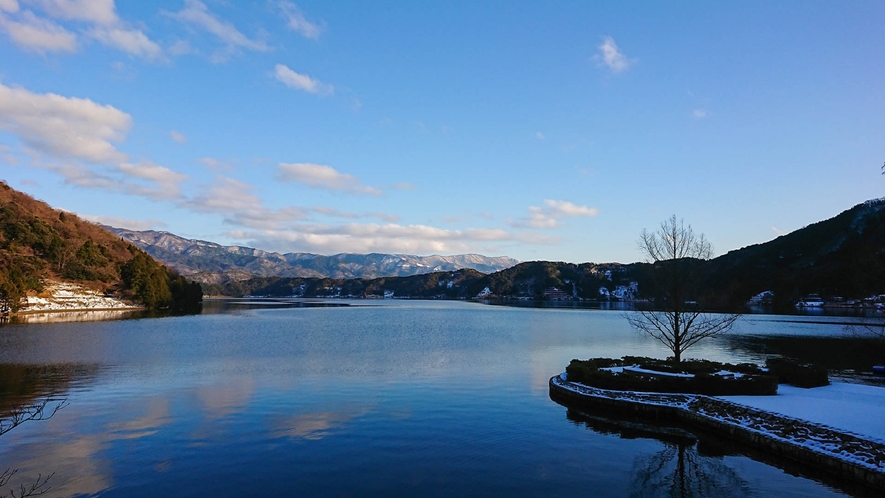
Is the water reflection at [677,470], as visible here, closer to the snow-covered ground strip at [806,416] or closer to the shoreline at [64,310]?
the snow-covered ground strip at [806,416]

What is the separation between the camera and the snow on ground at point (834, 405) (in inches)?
693

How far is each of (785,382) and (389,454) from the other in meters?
22.9

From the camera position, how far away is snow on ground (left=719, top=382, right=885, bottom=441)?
1761 centimetres

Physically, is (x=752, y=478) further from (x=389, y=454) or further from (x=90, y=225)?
(x=90, y=225)

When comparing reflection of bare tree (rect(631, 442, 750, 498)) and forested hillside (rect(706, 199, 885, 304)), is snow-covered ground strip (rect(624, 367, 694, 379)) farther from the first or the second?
forested hillside (rect(706, 199, 885, 304))

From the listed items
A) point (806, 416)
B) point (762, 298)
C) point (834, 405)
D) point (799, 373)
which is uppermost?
point (762, 298)

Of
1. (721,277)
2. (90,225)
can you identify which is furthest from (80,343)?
(721,277)

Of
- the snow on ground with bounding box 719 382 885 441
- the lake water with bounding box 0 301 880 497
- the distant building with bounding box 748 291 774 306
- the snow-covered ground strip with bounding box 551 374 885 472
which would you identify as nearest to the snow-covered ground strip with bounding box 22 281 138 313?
the lake water with bounding box 0 301 880 497

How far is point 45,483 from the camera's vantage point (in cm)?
1367

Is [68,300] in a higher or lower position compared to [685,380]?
higher

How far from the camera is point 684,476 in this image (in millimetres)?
15789

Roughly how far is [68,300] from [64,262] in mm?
16267

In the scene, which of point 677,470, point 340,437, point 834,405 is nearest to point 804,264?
point 834,405

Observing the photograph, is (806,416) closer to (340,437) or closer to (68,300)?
(340,437)
